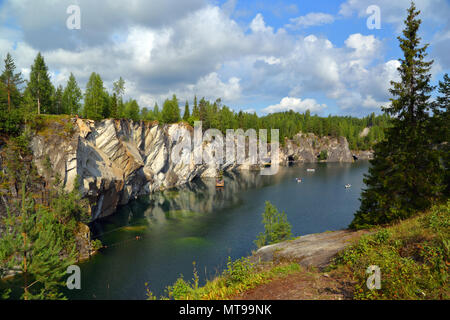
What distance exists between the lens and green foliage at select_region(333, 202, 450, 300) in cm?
708

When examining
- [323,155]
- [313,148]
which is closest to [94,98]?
[313,148]

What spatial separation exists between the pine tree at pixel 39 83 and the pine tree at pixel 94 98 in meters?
8.32

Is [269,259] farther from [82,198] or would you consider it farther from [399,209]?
[82,198]

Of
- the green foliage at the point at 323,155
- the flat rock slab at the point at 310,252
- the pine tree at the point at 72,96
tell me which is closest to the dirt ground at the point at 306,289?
the flat rock slab at the point at 310,252

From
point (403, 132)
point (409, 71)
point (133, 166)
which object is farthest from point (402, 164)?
point (133, 166)

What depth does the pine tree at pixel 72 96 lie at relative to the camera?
6519 cm

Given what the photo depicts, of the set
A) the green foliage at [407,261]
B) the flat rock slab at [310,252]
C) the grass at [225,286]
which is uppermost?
the green foliage at [407,261]

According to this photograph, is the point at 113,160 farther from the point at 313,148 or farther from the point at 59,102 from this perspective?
the point at 313,148

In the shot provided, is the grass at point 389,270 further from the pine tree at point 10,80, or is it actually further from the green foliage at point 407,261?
the pine tree at point 10,80

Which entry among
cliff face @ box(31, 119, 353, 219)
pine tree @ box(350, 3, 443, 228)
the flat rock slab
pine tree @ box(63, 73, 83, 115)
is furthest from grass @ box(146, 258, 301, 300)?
pine tree @ box(63, 73, 83, 115)

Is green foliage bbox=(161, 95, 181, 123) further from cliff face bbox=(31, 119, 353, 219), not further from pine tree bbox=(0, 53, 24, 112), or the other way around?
pine tree bbox=(0, 53, 24, 112)

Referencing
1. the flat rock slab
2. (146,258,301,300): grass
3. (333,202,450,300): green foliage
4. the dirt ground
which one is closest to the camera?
(333,202,450,300): green foliage

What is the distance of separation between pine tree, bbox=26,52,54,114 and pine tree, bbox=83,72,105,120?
832cm

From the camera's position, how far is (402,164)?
726 inches
